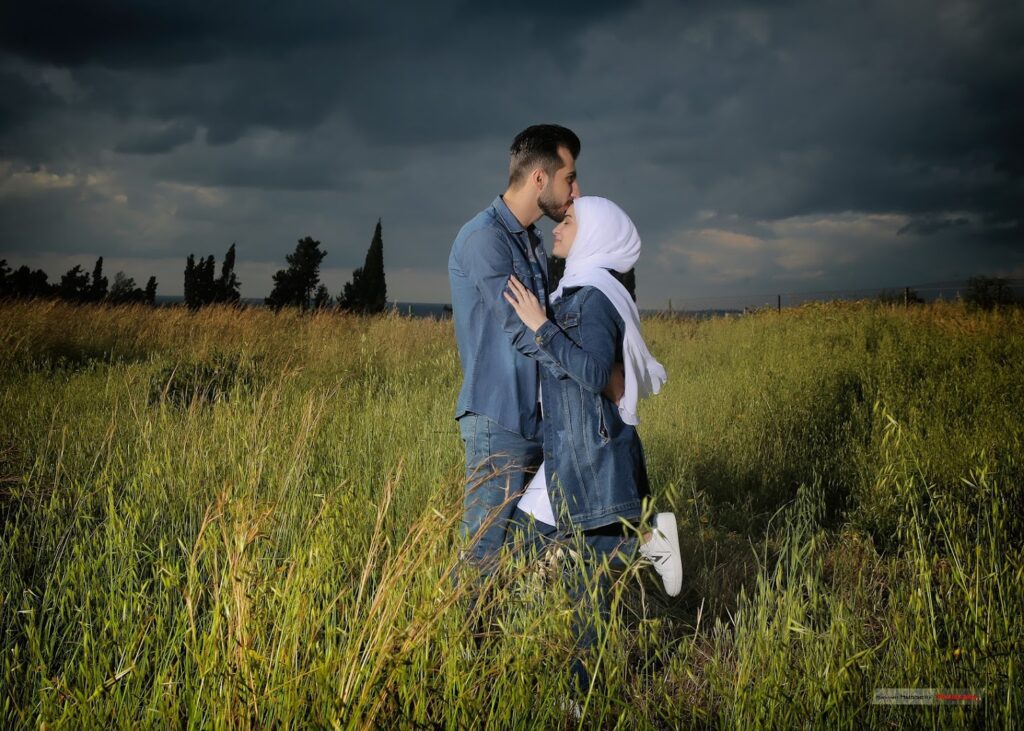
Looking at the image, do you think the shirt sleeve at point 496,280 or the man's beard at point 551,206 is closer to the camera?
the shirt sleeve at point 496,280

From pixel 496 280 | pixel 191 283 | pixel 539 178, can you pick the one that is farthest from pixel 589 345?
pixel 191 283

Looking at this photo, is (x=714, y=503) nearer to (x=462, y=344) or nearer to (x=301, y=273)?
(x=462, y=344)

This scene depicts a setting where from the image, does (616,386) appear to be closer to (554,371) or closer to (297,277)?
(554,371)

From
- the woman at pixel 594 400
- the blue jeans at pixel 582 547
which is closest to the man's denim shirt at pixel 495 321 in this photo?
the woman at pixel 594 400

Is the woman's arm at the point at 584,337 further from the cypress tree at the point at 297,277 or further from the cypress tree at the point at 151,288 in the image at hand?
the cypress tree at the point at 151,288

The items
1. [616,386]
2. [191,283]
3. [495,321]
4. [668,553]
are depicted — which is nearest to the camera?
[668,553]

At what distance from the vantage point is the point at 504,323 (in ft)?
8.07

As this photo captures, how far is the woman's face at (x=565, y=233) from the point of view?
2.63 m

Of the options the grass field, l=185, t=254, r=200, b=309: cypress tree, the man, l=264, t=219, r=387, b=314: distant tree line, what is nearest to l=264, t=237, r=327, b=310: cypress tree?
l=264, t=219, r=387, b=314: distant tree line

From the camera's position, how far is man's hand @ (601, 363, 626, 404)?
241 cm

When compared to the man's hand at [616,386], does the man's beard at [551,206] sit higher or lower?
higher

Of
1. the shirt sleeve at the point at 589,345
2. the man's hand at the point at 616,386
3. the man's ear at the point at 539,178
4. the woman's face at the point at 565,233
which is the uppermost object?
the man's ear at the point at 539,178

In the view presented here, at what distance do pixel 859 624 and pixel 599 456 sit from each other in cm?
98

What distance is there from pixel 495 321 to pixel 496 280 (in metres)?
0.18
